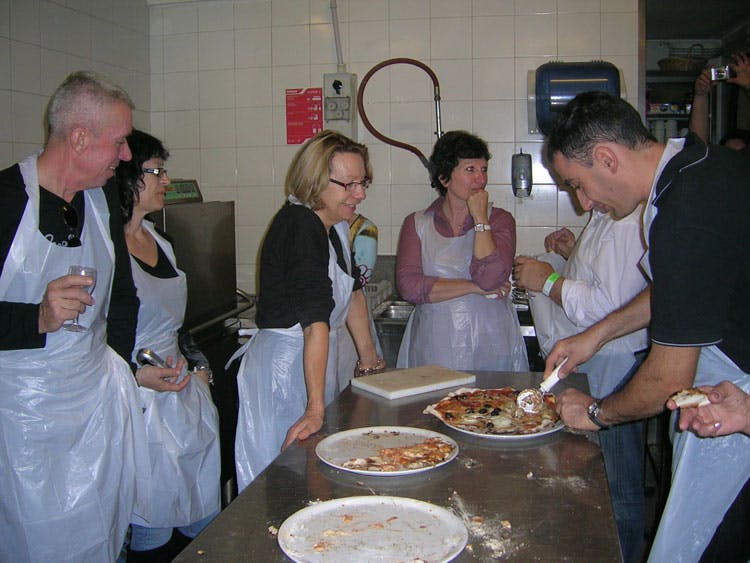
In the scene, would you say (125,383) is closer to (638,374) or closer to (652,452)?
(638,374)

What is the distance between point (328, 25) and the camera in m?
4.14

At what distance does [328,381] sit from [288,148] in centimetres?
215

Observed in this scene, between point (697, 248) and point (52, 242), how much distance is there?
166 cm

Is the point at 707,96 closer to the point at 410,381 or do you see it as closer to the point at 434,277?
the point at 434,277

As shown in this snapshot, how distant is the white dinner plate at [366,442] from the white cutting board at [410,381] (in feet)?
1.06

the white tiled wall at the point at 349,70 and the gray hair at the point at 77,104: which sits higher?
the white tiled wall at the point at 349,70

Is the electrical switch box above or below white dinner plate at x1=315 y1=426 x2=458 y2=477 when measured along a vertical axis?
above

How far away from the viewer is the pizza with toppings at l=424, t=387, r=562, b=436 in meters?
1.79

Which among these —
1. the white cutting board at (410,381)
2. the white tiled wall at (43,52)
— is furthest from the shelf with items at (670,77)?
the white cutting board at (410,381)

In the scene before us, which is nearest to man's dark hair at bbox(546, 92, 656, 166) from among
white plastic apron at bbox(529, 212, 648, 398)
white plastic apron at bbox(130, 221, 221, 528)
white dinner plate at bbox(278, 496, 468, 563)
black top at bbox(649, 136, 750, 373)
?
black top at bbox(649, 136, 750, 373)

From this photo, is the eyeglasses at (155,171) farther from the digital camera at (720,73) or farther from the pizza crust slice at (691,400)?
the digital camera at (720,73)

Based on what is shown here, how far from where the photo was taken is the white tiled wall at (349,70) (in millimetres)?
3932

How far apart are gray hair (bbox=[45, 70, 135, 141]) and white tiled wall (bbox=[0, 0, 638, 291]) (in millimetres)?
1772

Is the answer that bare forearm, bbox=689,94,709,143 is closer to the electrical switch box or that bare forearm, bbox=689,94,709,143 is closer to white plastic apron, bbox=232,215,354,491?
the electrical switch box
